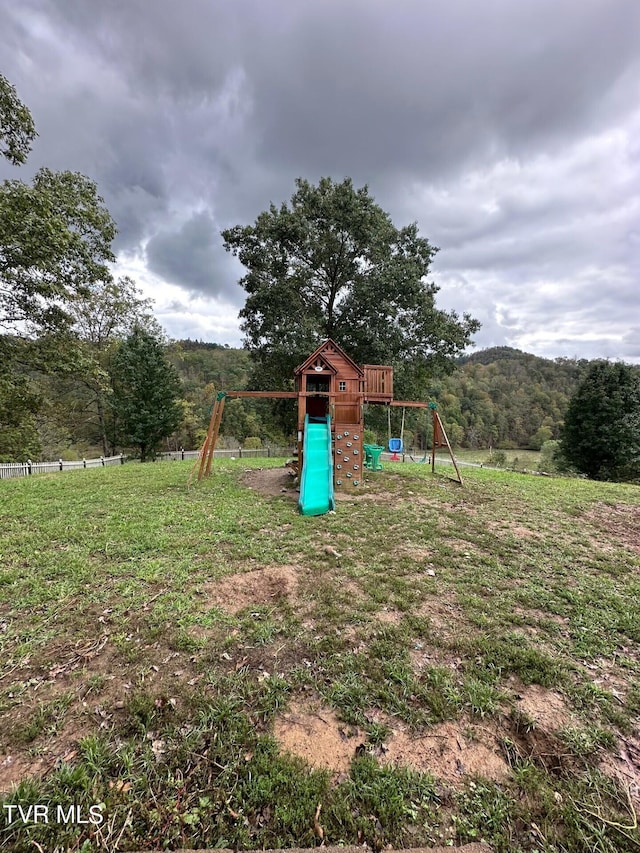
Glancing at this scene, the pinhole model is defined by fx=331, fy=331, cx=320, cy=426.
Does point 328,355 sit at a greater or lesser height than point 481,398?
lesser

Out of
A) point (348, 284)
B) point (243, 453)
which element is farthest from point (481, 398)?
point (243, 453)

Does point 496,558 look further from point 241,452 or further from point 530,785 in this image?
point 241,452

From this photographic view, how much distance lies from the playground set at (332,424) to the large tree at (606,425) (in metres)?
16.2

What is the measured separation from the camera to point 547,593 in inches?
150

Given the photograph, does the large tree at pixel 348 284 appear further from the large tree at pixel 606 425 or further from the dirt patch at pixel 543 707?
the dirt patch at pixel 543 707

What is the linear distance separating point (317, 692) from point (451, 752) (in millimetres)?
916

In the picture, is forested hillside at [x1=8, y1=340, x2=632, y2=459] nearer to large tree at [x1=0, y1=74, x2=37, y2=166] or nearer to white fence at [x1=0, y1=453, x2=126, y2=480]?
white fence at [x1=0, y1=453, x2=126, y2=480]

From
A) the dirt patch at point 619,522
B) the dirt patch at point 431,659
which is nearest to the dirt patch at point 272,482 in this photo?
the dirt patch at point 431,659

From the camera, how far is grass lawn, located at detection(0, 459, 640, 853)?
165cm

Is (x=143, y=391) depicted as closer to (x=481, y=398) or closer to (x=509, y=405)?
(x=481, y=398)

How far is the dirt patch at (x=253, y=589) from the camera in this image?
3523 millimetres

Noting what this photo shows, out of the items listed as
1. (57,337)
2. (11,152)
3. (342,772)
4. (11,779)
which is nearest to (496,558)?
(342,772)

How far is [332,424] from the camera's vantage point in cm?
941

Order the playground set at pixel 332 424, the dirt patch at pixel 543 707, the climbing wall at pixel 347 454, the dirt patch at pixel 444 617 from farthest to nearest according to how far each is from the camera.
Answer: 1. the climbing wall at pixel 347 454
2. the playground set at pixel 332 424
3. the dirt patch at pixel 444 617
4. the dirt patch at pixel 543 707
